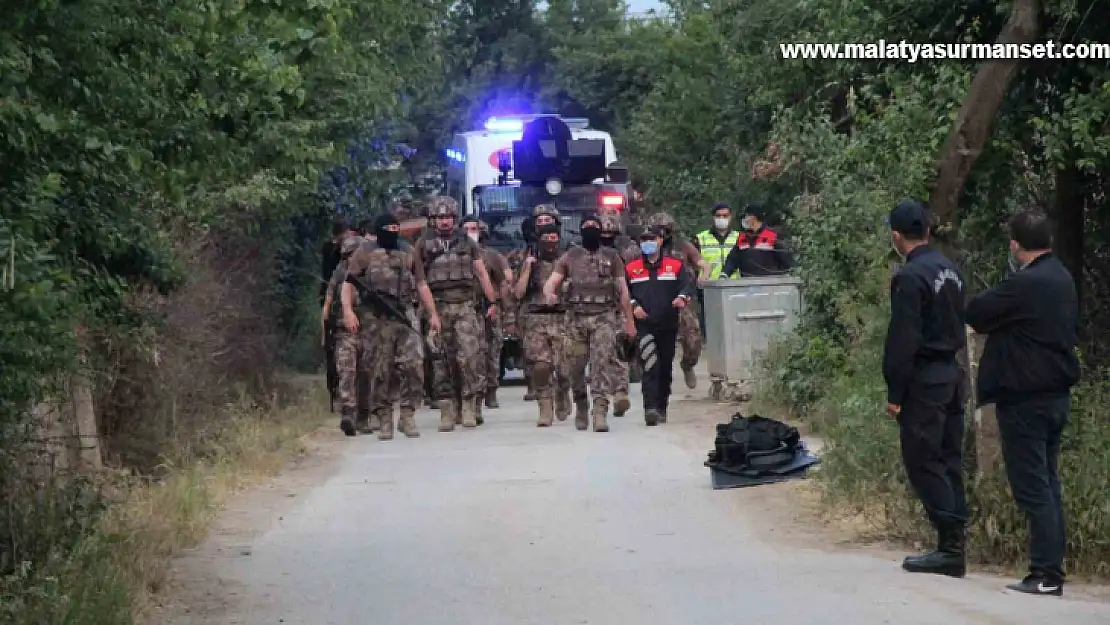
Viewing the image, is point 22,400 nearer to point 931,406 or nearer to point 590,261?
point 931,406

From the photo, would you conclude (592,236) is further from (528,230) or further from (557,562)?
(557,562)

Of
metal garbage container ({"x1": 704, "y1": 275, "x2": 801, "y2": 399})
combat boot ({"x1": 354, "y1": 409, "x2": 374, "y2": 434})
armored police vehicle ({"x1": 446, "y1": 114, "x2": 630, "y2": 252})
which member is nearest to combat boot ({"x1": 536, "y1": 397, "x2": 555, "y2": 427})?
combat boot ({"x1": 354, "y1": 409, "x2": 374, "y2": 434})

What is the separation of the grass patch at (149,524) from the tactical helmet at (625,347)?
2.95 meters

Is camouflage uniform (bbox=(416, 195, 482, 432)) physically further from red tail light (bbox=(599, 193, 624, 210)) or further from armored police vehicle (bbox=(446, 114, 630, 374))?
red tail light (bbox=(599, 193, 624, 210))

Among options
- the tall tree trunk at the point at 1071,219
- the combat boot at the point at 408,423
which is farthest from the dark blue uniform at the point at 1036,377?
the combat boot at the point at 408,423

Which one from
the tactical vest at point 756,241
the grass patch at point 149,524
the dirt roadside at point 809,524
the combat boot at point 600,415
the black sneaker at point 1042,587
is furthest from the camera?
the tactical vest at point 756,241

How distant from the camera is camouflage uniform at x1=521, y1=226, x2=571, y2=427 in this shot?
16328mm

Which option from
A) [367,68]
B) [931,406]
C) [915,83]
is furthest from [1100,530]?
[367,68]

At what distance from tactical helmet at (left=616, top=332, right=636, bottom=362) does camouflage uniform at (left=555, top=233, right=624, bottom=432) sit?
0.21 feet

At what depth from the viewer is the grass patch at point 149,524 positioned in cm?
726

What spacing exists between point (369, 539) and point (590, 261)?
598 cm

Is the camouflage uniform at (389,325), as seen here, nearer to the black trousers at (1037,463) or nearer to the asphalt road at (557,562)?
the asphalt road at (557,562)

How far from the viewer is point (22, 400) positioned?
689 centimetres

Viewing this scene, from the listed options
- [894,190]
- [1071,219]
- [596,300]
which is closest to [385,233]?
[596,300]
